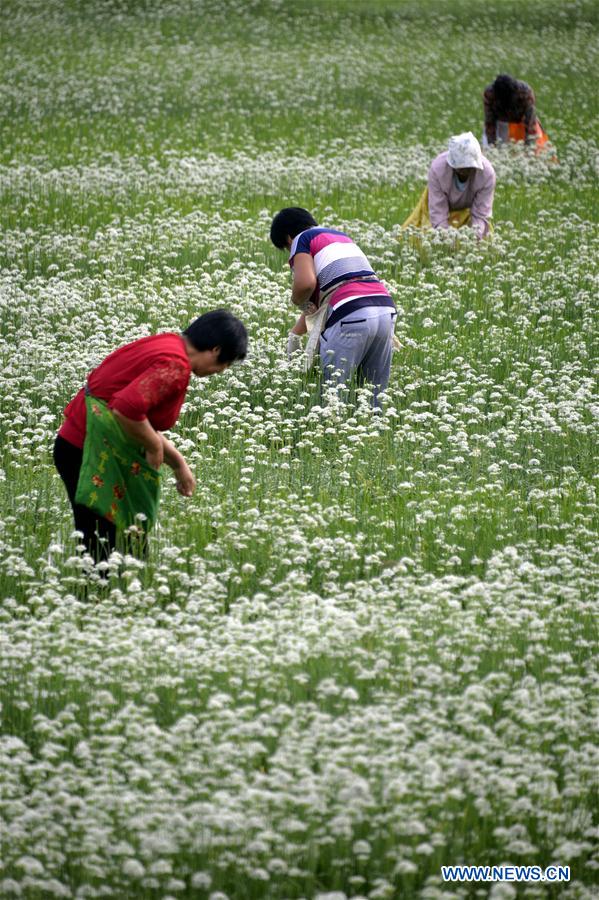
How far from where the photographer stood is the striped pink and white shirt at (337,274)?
8727 mm

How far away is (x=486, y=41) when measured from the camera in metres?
32.2

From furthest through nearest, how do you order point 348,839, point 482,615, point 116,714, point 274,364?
point 274,364, point 482,615, point 116,714, point 348,839

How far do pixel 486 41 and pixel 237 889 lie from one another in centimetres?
3125

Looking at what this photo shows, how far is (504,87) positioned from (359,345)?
10.8 metres

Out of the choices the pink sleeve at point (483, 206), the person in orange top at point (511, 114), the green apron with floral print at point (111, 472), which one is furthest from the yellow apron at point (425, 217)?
the green apron with floral print at point (111, 472)

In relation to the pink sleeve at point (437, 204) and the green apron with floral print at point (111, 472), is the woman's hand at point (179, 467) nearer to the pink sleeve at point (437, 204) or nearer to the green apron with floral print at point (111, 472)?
the green apron with floral print at point (111, 472)

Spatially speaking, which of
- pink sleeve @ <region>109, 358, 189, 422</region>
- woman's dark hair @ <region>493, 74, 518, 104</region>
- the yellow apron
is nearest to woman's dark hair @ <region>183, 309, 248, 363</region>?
pink sleeve @ <region>109, 358, 189, 422</region>

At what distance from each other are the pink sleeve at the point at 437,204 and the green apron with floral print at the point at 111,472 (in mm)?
7139

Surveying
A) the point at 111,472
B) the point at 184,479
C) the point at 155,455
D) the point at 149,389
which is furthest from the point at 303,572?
the point at 149,389

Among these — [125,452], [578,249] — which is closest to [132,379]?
[125,452]

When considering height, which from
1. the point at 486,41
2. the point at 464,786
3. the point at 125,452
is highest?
the point at 486,41

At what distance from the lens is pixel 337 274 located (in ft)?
28.8

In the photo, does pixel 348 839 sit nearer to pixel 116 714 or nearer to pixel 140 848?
pixel 140 848

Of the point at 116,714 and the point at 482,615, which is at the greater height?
the point at 482,615
